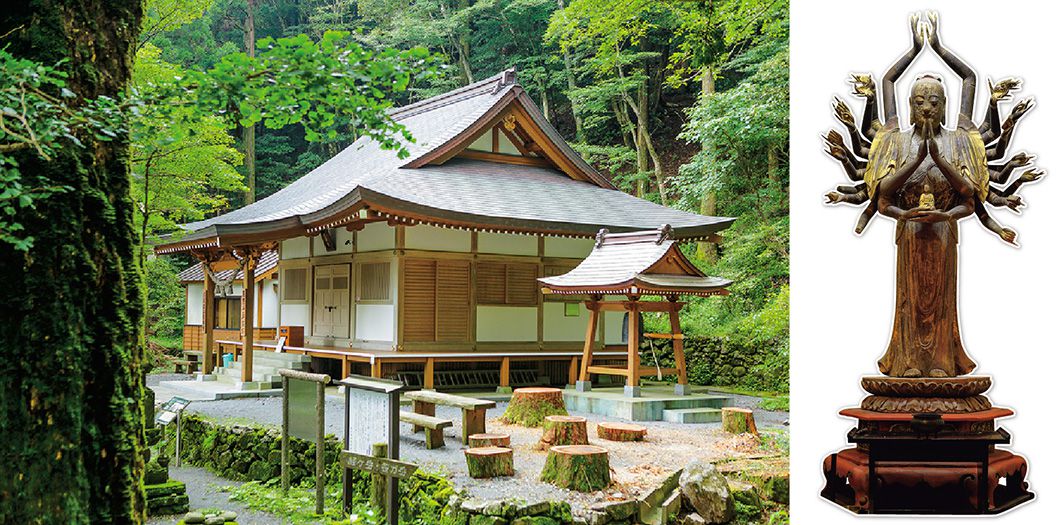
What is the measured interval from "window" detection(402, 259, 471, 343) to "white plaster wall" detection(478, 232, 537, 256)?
1.51 feet

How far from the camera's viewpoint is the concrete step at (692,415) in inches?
415

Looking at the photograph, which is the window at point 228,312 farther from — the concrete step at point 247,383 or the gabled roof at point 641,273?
the gabled roof at point 641,273

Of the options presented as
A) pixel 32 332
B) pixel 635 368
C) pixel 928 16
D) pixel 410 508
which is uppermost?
pixel 928 16

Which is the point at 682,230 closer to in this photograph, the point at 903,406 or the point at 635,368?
the point at 635,368

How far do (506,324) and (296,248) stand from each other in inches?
181

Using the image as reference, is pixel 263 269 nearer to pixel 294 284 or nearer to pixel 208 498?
pixel 294 284

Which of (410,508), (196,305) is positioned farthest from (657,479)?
(196,305)

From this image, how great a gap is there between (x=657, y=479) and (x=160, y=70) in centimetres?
994

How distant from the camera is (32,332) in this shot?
3.50 meters

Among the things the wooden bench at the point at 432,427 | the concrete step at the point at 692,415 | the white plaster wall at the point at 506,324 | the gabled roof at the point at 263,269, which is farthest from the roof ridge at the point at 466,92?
the wooden bench at the point at 432,427

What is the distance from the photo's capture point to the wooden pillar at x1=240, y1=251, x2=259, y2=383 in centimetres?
1274

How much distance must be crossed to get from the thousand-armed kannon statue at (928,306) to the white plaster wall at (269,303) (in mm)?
15613

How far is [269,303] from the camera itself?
19.6 metres

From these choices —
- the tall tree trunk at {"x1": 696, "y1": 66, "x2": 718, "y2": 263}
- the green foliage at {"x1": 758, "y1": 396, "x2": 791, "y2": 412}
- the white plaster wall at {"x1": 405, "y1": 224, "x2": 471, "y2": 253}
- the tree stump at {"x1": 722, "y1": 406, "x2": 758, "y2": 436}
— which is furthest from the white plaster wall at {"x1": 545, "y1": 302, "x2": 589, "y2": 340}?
the tree stump at {"x1": 722, "y1": 406, "x2": 758, "y2": 436}
